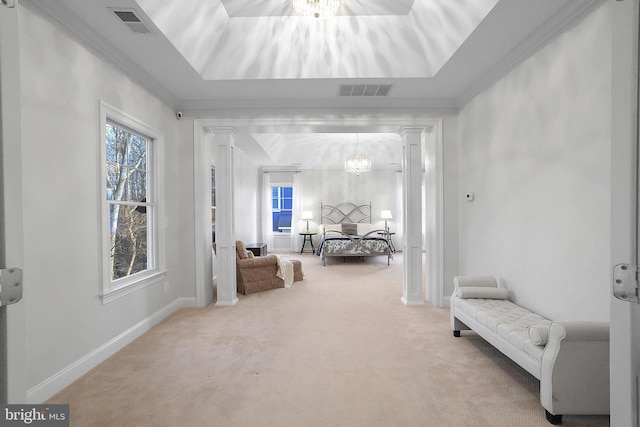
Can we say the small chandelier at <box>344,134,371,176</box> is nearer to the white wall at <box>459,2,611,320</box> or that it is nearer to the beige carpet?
the white wall at <box>459,2,611,320</box>

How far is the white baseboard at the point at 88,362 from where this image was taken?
2119 mm

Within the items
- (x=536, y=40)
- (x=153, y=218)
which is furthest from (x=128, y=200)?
(x=536, y=40)

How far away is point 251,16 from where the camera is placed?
316 centimetres

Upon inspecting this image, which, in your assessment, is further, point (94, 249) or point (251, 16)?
point (251, 16)

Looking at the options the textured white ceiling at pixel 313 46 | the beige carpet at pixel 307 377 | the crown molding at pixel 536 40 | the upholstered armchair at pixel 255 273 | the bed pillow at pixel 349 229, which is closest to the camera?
the beige carpet at pixel 307 377

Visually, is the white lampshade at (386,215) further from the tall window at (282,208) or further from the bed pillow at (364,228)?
the tall window at (282,208)

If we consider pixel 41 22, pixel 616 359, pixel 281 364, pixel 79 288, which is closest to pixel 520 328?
pixel 616 359

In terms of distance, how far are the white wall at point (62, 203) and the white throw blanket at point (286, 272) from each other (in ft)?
8.34

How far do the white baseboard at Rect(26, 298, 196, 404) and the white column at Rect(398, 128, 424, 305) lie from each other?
3137 mm

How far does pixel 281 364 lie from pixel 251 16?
3277mm

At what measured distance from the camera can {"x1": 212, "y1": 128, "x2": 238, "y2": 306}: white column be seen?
4297 mm

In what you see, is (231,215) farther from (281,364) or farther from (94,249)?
(281,364)

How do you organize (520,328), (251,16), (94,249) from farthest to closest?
(251,16), (94,249), (520,328)

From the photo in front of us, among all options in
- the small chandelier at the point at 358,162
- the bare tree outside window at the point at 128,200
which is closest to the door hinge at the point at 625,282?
the bare tree outside window at the point at 128,200
